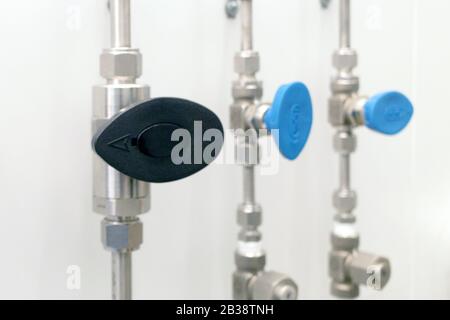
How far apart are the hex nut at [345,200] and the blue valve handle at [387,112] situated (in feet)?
0.31

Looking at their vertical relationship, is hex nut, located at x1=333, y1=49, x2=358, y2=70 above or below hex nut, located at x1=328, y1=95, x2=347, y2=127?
above

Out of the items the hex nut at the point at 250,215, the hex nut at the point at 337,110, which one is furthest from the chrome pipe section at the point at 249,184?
the hex nut at the point at 337,110

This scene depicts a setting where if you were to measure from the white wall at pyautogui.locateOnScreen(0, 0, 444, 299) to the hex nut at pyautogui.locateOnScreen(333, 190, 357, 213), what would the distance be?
4 centimetres

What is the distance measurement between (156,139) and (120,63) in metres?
0.07

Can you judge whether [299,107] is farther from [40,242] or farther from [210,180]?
[40,242]

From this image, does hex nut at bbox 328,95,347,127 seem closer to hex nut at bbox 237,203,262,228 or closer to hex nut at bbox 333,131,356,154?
hex nut at bbox 333,131,356,154

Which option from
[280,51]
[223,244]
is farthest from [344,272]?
[280,51]

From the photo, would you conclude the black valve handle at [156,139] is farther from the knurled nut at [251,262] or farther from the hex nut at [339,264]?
the hex nut at [339,264]

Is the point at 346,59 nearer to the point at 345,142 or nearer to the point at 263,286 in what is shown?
the point at 345,142

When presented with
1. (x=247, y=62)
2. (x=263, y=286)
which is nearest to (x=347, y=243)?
(x=263, y=286)

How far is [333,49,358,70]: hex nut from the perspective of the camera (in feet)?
2.25

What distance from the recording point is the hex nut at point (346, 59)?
69 centimetres

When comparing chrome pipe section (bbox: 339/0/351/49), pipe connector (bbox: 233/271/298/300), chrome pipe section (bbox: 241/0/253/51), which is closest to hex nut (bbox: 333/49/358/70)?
chrome pipe section (bbox: 339/0/351/49)

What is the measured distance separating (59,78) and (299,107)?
205 mm
